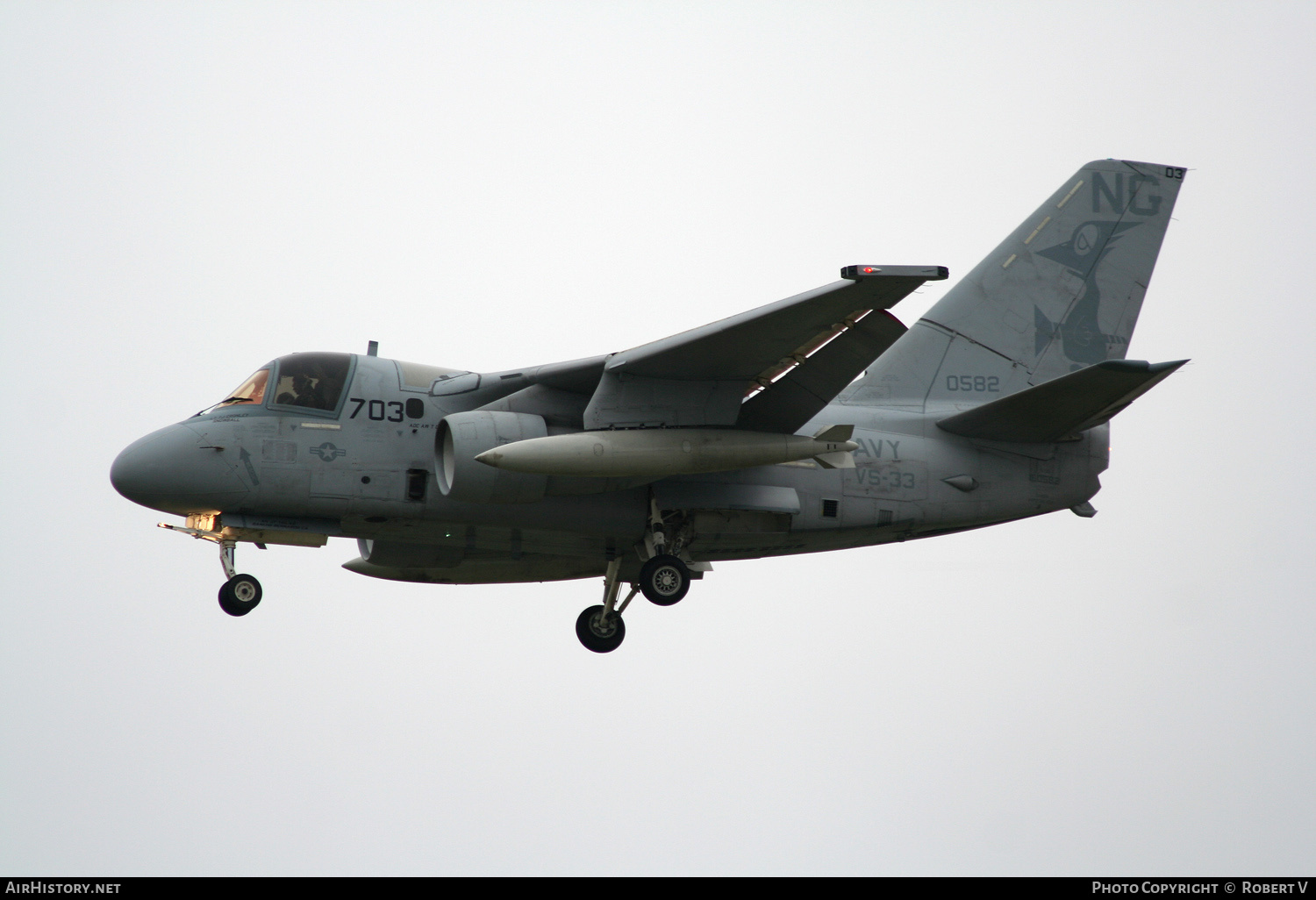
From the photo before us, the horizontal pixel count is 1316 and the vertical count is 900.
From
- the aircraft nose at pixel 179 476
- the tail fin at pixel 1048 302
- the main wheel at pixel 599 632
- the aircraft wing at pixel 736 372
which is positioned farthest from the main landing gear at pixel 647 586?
the aircraft nose at pixel 179 476

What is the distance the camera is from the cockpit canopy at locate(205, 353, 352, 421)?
16.9m

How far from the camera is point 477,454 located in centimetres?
1609

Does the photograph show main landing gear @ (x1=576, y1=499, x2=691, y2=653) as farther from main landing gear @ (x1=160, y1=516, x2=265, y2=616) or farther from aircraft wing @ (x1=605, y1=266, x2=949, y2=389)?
main landing gear @ (x1=160, y1=516, x2=265, y2=616)

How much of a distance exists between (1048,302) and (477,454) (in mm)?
9422

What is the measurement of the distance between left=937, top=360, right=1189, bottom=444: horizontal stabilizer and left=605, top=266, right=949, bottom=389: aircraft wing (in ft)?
12.0

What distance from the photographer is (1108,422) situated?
65.0 ft

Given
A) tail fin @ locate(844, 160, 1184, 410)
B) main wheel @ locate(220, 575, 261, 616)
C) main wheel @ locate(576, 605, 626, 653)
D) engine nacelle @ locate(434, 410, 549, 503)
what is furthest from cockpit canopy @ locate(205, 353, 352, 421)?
tail fin @ locate(844, 160, 1184, 410)

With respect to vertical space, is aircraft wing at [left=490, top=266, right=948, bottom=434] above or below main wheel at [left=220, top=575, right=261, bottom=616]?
above

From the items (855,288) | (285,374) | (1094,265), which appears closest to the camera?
(855,288)

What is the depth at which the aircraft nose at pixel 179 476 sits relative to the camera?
54.1 ft

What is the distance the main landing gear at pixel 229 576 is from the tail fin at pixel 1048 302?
28.2ft

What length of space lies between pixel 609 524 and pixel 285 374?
446 cm
